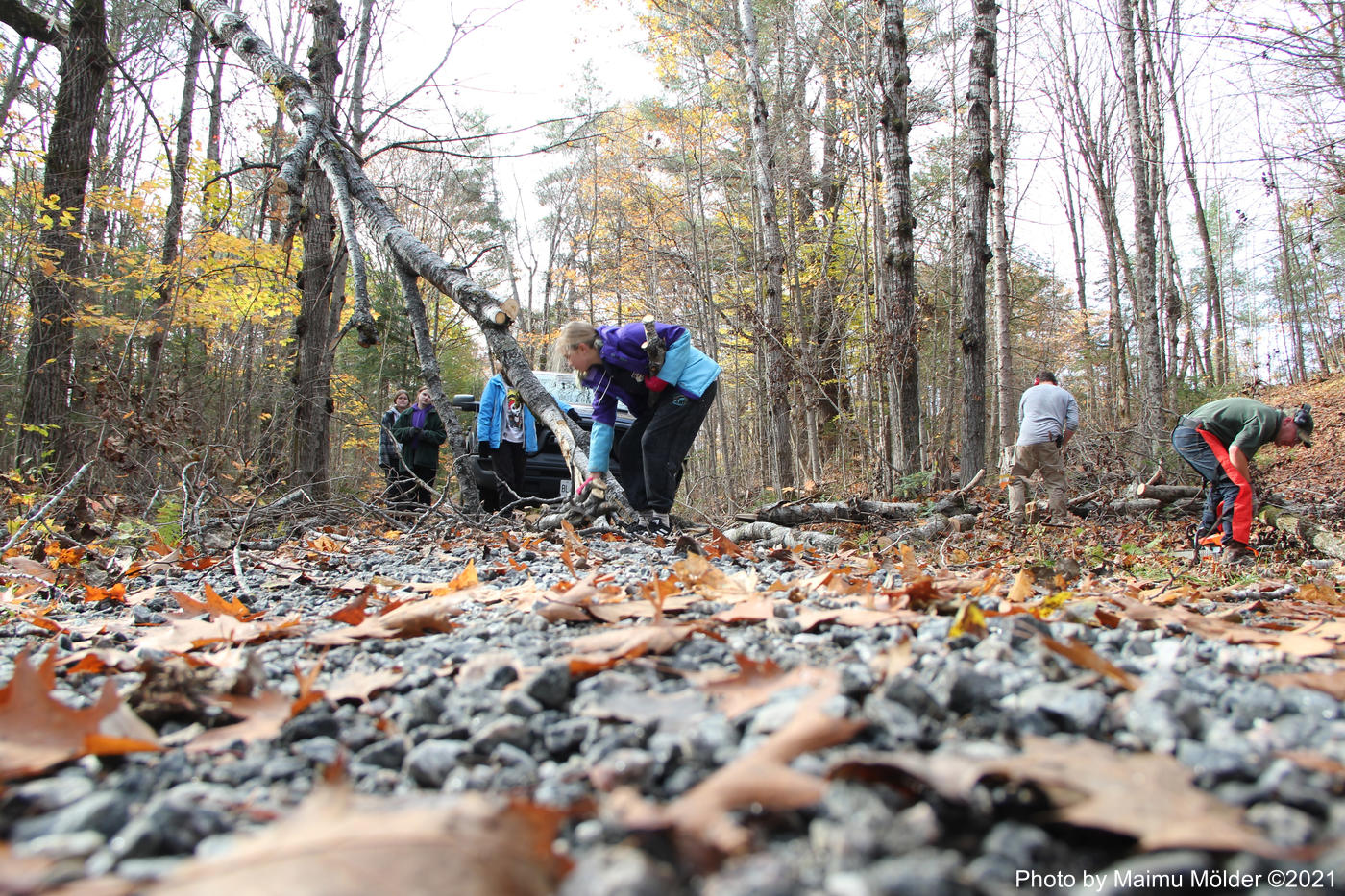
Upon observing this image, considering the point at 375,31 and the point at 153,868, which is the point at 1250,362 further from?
the point at 153,868

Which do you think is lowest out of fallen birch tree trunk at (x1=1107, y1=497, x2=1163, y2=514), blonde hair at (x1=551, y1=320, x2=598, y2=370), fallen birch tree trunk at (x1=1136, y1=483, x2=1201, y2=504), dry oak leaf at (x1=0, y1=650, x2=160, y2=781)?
fallen birch tree trunk at (x1=1107, y1=497, x2=1163, y2=514)

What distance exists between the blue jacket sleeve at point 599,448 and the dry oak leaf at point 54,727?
9.25ft

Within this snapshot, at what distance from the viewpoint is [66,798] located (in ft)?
2.65

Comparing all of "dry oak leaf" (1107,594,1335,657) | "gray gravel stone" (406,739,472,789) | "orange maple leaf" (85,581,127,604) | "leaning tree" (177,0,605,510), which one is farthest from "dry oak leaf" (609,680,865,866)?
"leaning tree" (177,0,605,510)

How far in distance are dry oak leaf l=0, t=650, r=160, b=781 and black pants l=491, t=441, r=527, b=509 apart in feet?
20.3

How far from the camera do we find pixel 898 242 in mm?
7590

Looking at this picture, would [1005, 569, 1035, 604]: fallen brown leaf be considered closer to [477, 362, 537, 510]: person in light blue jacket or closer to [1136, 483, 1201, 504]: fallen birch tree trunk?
[477, 362, 537, 510]: person in light blue jacket

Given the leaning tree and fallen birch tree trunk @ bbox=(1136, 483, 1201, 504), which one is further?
fallen birch tree trunk @ bbox=(1136, 483, 1201, 504)

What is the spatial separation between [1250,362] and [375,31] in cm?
4204

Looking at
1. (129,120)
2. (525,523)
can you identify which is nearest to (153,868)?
(525,523)

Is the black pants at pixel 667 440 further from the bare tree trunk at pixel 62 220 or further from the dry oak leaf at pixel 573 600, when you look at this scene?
the bare tree trunk at pixel 62 220

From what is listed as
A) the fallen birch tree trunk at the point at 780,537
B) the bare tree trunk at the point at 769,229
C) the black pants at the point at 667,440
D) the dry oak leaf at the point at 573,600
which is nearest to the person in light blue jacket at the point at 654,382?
the black pants at the point at 667,440

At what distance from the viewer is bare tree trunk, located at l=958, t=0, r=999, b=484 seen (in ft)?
26.5

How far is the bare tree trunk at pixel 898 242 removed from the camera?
24.4ft
